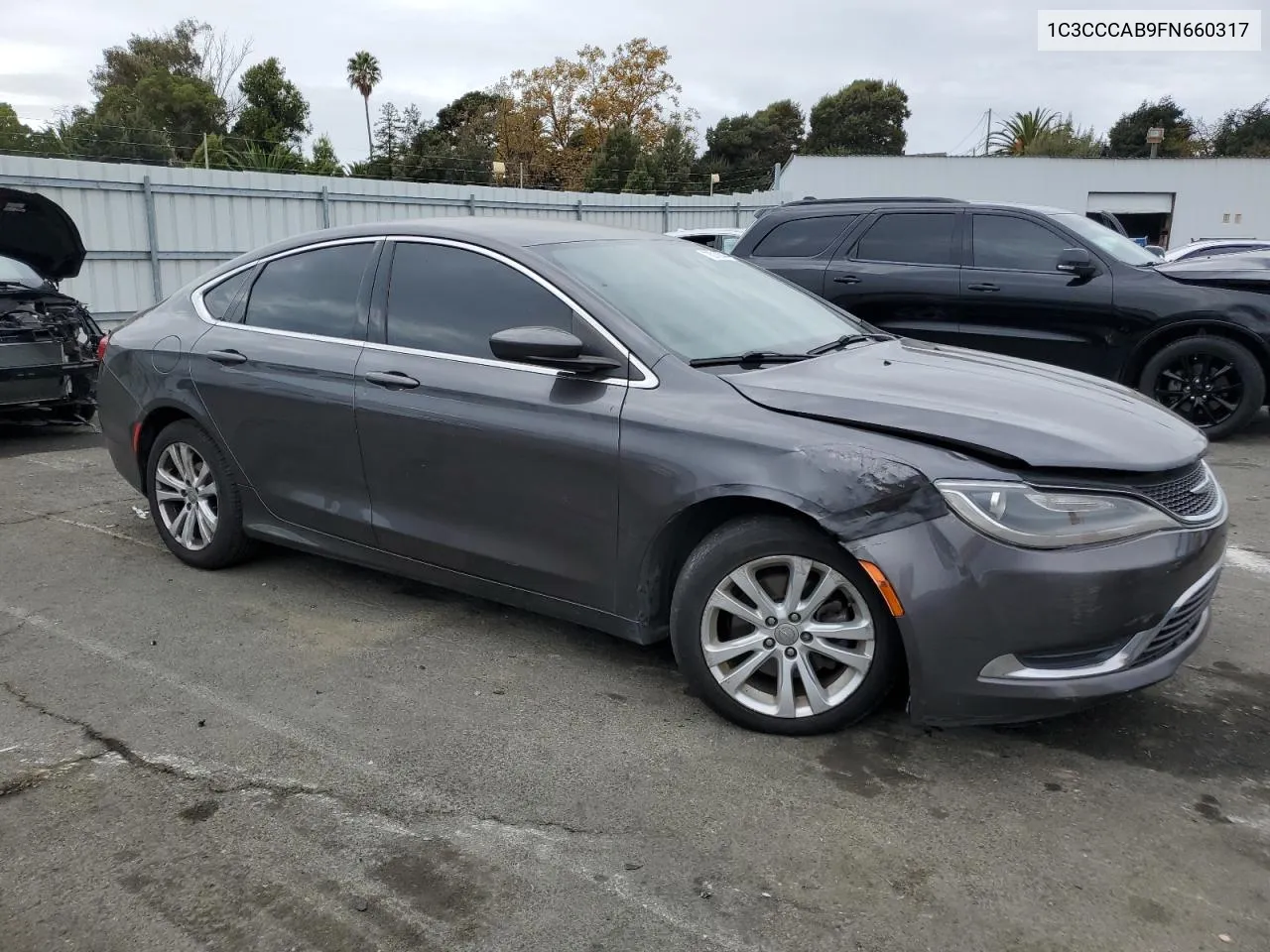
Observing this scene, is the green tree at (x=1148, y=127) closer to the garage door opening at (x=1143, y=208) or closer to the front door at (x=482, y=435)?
the garage door opening at (x=1143, y=208)

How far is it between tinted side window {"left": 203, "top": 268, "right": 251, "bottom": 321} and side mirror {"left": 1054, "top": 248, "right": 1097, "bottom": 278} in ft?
19.4

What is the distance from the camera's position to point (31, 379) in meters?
7.51

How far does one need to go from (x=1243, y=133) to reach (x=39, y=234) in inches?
2570

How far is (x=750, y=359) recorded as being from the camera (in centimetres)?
362

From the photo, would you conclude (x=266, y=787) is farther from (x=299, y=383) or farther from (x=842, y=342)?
(x=842, y=342)

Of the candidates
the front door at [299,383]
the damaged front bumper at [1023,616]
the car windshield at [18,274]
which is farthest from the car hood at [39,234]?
the damaged front bumper at [1023,616]

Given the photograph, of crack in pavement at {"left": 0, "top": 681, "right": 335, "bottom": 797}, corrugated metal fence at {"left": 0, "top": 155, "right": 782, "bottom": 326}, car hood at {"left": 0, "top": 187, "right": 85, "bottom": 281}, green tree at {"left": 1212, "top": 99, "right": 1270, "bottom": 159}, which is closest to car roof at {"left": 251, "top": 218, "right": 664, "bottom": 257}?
crack in pavement at {"left": 0, "top": 681, "right": 335, "bottom": 797}

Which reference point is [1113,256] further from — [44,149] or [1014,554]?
[44,149]

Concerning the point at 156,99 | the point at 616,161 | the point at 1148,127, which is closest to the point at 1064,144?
the point at 1148,127

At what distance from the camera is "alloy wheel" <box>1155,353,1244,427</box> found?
7578mm

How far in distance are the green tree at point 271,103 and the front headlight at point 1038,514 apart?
50.0 metres

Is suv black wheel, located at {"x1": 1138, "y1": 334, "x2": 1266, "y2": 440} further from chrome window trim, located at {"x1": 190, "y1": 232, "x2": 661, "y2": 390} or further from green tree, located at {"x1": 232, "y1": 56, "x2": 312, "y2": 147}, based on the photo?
green tree, located at {"x1": 232, "y1": 56, "x2": 312, "y2": 147}

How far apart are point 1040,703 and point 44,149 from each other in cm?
3496

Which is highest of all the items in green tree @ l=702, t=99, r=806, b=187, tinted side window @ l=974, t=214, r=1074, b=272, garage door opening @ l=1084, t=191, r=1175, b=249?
green tree @ l=702, t=99, r=806, b=187
